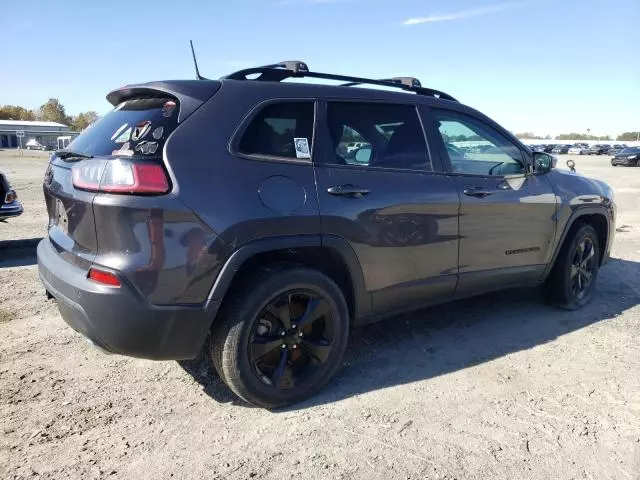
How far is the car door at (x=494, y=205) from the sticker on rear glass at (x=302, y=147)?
1.15m

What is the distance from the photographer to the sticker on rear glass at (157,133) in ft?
8.70

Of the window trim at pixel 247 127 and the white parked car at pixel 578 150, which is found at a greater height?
the window trim at pixel 247 127

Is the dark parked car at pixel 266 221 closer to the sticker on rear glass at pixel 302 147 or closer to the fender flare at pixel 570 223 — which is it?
the sticker on rear glass at pixel 302 147

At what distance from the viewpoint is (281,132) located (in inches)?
118

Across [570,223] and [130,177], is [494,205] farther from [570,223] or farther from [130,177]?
[130,177]

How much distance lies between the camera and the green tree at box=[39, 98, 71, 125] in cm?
11856

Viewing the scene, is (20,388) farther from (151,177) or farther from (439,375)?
(439,375)

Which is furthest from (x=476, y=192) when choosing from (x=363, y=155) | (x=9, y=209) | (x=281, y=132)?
(x=9, y=209)

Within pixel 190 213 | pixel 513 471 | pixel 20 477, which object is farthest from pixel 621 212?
pixel 20 477

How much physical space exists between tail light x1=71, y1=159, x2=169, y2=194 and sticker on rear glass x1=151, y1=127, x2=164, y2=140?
0.21 m

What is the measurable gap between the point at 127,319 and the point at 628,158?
44400 mm

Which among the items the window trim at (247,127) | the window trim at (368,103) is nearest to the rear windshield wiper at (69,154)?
the window trim at (247,127)

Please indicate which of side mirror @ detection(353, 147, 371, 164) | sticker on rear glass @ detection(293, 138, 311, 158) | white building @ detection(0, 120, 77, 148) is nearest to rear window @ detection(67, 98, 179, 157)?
sticker on rear glass @ detection(293, 138, 311, 158)

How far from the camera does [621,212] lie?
11969 millimetres
